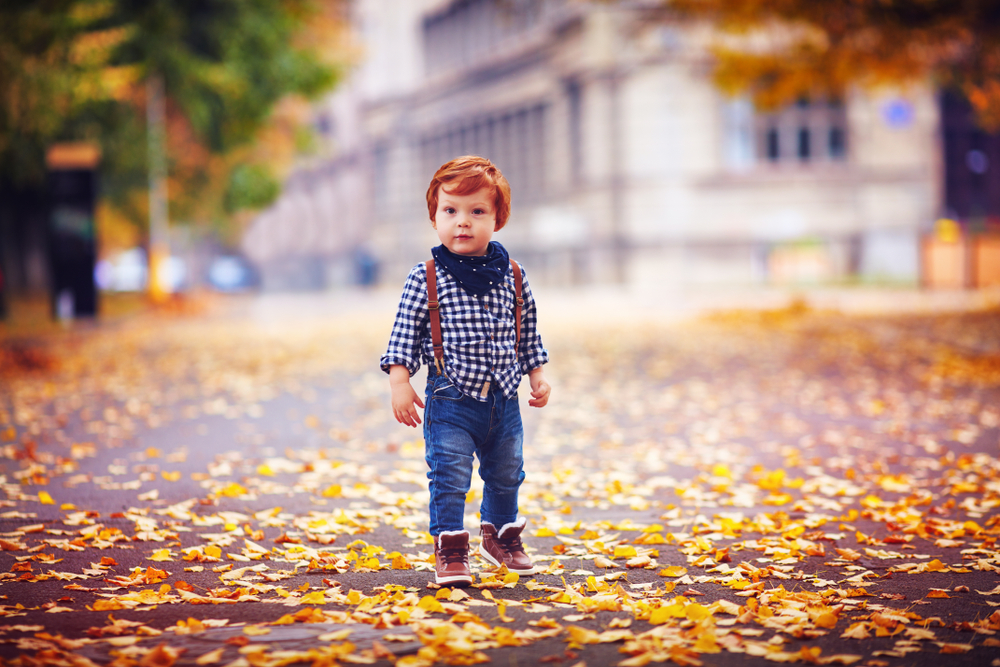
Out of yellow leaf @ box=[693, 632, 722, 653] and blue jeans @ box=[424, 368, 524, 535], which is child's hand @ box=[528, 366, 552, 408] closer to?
blue jeans @ box=[424, 368, 524, 535]

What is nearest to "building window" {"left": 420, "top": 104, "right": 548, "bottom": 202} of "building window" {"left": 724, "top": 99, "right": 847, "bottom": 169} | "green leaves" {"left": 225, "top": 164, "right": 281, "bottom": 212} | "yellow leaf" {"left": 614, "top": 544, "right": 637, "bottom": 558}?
"building window" {"left": 724, "top": 99, "right": 847, "bottom": 169}

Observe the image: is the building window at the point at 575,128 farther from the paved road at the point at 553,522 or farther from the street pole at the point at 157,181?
the paved road at the point at 553,522

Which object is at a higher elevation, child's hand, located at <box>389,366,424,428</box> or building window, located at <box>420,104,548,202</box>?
building window, located at <box>420,104,548,202</box>

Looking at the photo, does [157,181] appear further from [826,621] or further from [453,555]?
[826,621]

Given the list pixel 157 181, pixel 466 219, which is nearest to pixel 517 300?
pixel 466 219

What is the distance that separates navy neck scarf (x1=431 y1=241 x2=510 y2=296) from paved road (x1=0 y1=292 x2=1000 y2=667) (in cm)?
119

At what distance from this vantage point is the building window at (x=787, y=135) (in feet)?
133

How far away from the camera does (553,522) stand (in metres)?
5.86

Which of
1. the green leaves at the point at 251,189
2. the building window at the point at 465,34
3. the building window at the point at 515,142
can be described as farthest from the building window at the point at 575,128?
the green leaves at the point at 251,189

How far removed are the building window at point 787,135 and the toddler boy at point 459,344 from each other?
37.4 metres

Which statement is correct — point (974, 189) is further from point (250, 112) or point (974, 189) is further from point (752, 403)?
point (752, 403)

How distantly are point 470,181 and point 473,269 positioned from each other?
341 mm

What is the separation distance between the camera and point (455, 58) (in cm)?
5600

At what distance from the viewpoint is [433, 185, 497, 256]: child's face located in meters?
4.47
